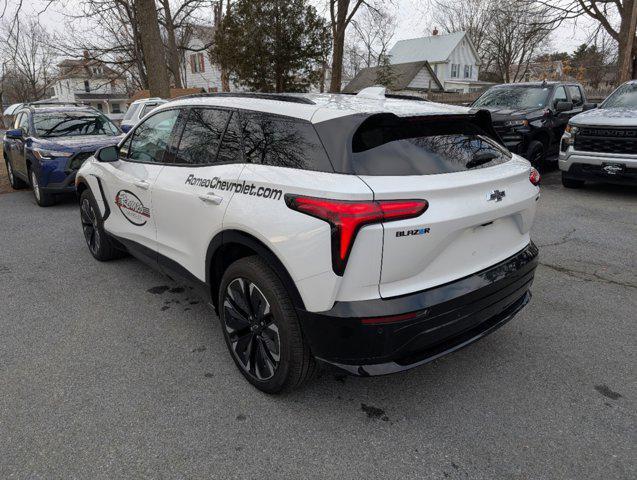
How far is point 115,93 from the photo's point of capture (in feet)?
219

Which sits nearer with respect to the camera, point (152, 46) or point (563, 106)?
point (563, 106)

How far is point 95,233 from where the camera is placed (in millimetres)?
5016

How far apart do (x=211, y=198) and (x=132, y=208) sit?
1.47 m

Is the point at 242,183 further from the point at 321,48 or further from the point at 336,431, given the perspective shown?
the point at 321,48

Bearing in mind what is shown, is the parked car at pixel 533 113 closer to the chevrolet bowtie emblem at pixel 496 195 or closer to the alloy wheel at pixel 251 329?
the chevrolet bowtie emblem at pixel 496 195

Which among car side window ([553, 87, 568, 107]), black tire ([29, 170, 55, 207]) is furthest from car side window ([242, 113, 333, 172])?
car side window ([553, 87, 568, 107])

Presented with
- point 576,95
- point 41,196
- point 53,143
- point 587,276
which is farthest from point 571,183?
point 41,196

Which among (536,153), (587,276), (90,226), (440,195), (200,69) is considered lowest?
(587,276)

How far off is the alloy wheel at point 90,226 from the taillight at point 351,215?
11.9 feet

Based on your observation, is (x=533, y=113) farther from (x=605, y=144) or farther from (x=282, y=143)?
(x=282, y=143)

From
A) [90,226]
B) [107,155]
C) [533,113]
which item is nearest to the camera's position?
[107,155]

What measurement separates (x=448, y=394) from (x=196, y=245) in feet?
6.19

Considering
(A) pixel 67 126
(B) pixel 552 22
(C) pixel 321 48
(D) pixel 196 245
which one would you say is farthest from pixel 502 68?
(D) pixel 196 245

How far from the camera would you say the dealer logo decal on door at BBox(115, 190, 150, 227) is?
3789 millimetres
